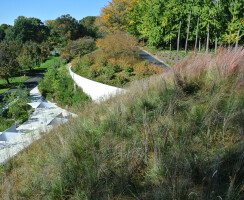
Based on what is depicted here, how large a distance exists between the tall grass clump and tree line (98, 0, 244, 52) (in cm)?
668

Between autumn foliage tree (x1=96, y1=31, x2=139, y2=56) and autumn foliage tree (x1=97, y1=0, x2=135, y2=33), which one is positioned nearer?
autumn foliage tree (x1=96, y1=31, x2=139, y2=56)

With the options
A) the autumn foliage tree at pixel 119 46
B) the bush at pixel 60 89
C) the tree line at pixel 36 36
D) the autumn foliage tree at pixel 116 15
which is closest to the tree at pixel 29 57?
the tree line at pixel 36 36

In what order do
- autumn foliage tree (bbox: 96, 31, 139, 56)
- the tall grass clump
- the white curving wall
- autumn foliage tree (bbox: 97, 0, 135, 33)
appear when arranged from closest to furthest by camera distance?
the tall grass clump → the white curving wall → autumn foliage tree (bbox: 96, 31, 139, 56) → autumn foliage tree (bbox: 97, 0, 135, 33)

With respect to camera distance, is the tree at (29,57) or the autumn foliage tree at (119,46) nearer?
the autumn foliage tree at (119,46)

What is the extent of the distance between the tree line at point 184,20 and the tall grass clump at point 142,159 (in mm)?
6680

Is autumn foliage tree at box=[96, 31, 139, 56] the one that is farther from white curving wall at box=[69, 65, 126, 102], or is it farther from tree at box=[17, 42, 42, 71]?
tree at box=[17, 42, 42, 71]

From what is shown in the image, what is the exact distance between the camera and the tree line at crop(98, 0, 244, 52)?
1630 cm

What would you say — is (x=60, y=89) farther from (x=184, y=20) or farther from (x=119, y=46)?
(x=184, y=20)

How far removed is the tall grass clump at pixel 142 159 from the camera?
5.01ft

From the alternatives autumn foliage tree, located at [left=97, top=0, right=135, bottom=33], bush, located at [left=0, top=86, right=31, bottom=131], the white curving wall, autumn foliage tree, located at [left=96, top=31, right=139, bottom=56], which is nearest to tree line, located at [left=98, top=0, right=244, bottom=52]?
autumn foliage tree, located at [left=97, top=0, right=135, bottom=33]

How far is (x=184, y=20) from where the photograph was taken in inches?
837

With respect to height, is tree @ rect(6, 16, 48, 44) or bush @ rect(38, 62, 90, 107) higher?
tree @ rect(6, 16, 48, 44)

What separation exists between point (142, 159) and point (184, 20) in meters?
22.7

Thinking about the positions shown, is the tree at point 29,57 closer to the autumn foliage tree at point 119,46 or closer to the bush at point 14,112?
the bush at point 14,112
